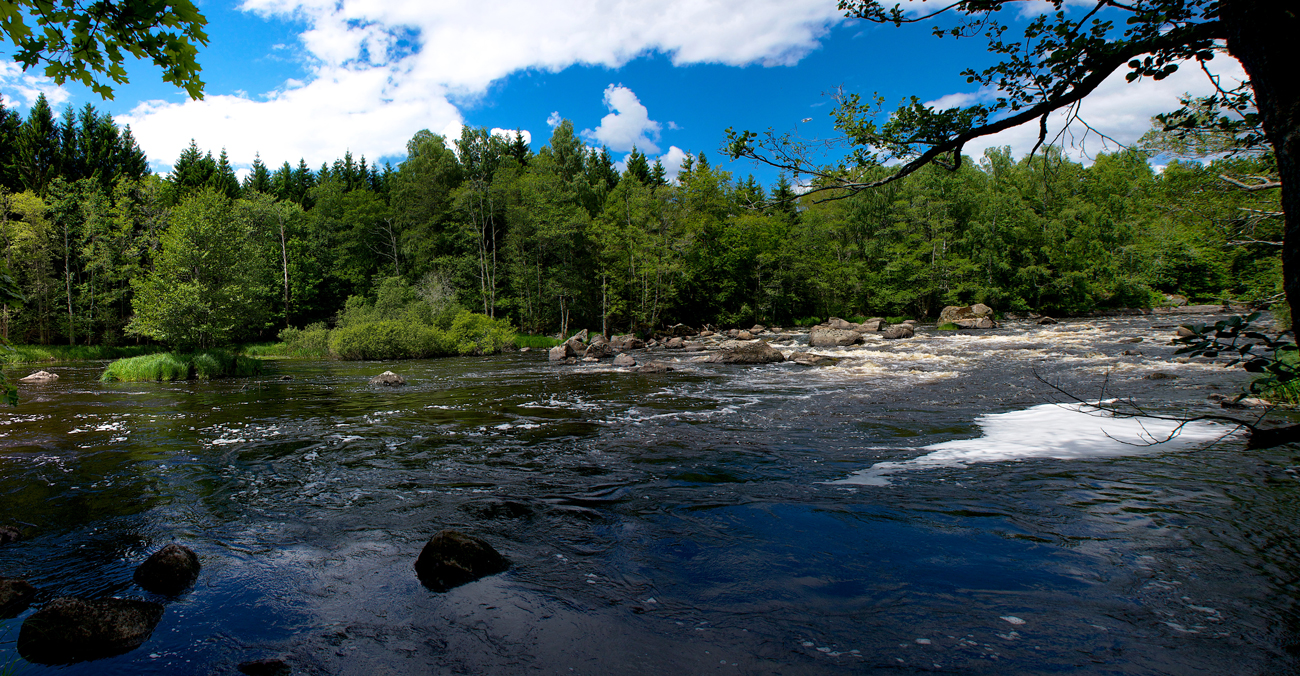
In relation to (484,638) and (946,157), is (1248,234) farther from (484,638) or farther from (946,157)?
(484,638)

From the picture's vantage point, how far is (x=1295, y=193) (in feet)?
7.30

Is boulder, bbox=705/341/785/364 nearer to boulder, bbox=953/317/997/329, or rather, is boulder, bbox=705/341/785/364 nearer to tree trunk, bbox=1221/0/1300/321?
tree trunk, bbox=1221/0/1300/321

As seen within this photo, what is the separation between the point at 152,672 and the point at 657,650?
9.65 ft

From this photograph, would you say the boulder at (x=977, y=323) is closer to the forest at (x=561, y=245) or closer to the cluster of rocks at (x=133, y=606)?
the forest at (x=561, y=245)

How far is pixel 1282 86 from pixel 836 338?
84.3ft

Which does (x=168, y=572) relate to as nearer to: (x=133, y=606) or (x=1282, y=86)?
(x=133, y=606)

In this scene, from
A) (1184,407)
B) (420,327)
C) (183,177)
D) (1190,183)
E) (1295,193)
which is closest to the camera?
(1295,193)

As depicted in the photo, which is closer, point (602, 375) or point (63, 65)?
point (63, 65)

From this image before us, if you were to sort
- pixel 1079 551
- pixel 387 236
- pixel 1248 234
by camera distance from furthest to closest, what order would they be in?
pixel 387 236 < pixel 1248 234 < pixel 1079 551

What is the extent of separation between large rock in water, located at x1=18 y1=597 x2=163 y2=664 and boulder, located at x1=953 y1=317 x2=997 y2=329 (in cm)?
3932

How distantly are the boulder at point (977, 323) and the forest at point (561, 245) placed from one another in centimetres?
1050

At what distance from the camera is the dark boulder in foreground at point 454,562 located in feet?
14.4

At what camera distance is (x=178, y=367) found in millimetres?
20734

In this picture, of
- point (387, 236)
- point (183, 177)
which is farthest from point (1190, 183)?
point (183, 177)
